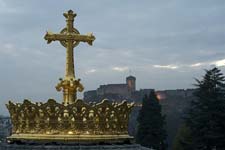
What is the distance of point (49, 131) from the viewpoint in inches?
253

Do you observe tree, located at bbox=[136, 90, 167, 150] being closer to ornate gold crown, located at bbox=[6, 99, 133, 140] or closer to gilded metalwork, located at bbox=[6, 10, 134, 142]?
gilded metalwork, located at bbox=[6, 10, 134, 142]

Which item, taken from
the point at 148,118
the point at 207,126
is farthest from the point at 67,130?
the point at 148,118

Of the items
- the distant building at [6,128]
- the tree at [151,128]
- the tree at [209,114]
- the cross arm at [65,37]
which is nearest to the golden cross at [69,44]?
the cross arm at [65,37]

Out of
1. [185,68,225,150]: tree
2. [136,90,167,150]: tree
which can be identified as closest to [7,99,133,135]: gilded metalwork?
[185,68,225,150]: tree

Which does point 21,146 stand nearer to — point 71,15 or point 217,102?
point 71,15

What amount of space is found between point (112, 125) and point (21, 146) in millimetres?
1309

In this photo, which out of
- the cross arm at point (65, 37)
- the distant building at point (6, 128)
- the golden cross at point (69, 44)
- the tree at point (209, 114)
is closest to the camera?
the golden cross at point (69, 44)

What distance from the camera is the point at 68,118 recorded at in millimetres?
6422

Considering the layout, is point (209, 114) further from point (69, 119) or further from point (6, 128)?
point (6, 128)

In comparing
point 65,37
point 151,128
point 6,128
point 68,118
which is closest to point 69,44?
point 65,37

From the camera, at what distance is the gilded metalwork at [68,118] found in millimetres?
6406

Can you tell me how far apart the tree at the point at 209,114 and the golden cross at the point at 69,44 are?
19254mm

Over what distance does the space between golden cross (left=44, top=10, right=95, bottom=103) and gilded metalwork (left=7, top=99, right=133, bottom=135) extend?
0.50 m

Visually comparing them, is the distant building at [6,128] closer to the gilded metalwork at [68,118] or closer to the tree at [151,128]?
the gilded metalwork at [68,118]
